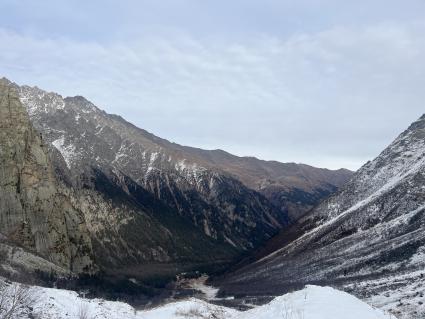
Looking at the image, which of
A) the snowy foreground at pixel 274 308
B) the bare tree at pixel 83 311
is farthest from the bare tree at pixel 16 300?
the bare tree at pixel 83 311

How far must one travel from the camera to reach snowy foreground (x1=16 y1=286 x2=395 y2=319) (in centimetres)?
2833

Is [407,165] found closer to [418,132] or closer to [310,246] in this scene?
[418,132]

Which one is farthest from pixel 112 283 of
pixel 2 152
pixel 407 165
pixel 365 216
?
pixel 407 165

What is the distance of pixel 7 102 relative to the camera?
18988 cm

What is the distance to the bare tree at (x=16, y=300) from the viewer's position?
3039 centimetres

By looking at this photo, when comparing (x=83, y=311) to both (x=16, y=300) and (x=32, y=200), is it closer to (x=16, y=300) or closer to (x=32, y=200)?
(x=16, y=300)

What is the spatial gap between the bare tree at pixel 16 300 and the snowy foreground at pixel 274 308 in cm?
51

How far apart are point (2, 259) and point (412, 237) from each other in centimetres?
8259

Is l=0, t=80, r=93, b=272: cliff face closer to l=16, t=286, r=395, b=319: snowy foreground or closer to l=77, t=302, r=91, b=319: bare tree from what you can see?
l=16, t=286, r=395, b=319: snowy foreground

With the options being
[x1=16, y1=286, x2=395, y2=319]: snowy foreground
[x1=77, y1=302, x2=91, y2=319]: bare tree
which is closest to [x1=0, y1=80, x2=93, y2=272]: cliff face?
[x1=16, y1=286, x2=395, y2=319]: snowy foreground

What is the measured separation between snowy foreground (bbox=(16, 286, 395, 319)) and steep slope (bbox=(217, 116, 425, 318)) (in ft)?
101

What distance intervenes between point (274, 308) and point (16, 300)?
13.8 meters

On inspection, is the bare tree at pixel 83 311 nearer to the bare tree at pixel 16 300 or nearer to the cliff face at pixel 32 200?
the bare tree at pixel 16 300

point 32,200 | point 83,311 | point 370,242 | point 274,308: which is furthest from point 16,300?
point 32,200
